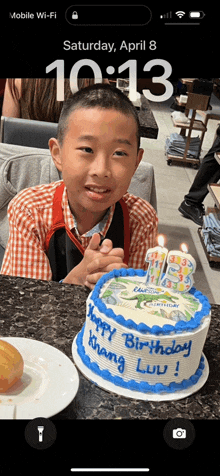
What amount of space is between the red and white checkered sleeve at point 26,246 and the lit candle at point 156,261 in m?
0.37

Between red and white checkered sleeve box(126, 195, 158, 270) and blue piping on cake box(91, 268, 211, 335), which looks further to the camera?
red and white checkered sleeve box(126, 195, 158, 270)

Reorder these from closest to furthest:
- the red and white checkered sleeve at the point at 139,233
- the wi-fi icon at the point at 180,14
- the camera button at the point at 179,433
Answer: the camera button at the point at 179,433 < the wi-fi icon at the point at 180,14 < the red and white checkered sleeve at the point at 139,233

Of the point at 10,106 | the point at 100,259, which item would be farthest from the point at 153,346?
the point at 10,106

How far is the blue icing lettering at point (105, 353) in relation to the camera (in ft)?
2.22

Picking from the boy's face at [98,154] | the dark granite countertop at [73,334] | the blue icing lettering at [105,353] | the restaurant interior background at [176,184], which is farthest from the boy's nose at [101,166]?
the restaurant interior background at [176,184]

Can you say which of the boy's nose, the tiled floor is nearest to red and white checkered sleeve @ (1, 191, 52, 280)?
the boy's nose

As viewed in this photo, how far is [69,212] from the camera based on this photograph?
1.09 meters

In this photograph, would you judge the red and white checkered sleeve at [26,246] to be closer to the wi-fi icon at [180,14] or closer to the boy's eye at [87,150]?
the boy's eye at [87,150]

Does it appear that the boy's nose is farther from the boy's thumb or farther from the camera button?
the camera button

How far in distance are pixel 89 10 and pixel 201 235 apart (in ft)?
7.98

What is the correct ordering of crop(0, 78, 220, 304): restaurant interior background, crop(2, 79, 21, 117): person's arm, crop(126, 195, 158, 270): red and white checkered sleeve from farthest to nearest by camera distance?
crop(0, 78, 220, 304): restaurant interior background → crop(2, 79, 21, 117): person's arm → crop(126, 195, 158, 270): red and white checkered sleeve

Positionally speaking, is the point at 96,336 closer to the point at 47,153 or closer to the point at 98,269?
the point at 98,269

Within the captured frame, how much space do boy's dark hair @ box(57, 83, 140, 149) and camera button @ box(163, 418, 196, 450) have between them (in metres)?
0.61

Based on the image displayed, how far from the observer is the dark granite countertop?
613mm
